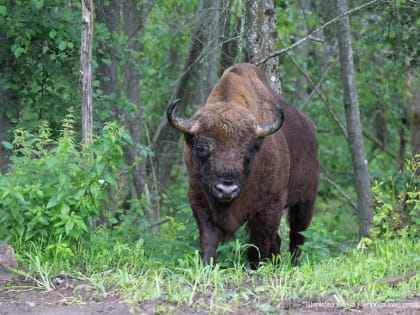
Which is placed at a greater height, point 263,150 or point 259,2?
point 259,2

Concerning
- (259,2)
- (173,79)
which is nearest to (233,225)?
(259,2)

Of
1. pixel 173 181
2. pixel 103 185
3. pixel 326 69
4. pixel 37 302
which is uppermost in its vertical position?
pixel 326 69

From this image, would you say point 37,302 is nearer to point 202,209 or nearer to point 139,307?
point 139,307

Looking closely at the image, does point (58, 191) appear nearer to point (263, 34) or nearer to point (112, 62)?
point (263, 34)

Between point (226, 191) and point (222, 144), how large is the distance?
0.53 m

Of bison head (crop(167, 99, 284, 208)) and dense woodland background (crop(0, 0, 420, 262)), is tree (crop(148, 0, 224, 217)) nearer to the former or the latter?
dense woodland background (crop(0, 0, 420, 262))

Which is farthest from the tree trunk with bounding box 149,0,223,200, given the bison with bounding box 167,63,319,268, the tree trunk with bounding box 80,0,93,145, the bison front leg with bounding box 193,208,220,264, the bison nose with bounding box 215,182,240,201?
the bison nose with bounding box 215,182,240,201

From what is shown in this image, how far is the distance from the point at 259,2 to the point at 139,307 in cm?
538

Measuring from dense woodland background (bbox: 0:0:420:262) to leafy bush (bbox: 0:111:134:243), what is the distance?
0.01m

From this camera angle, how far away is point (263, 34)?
996 cm

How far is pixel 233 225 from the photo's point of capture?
776 cm

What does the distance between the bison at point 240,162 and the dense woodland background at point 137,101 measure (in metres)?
0.58

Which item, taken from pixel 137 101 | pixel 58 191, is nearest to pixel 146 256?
pixel 58 191

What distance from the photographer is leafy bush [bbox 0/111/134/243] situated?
7098 mm
